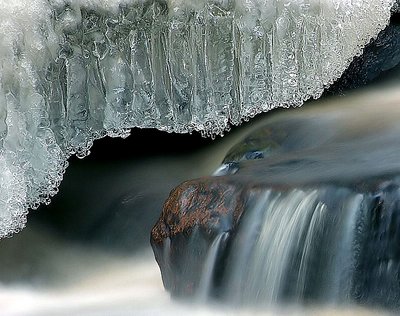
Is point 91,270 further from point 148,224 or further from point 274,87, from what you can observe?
point 274,87

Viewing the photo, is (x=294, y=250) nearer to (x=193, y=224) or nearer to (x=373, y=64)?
(x=193, y=224)

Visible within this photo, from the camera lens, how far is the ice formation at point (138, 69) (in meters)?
3.39

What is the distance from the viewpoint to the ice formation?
3389 millimetres

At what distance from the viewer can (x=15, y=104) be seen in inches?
133

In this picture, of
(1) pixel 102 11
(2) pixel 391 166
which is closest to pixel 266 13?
(1) pixel 102 11

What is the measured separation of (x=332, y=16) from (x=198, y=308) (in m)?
1.72

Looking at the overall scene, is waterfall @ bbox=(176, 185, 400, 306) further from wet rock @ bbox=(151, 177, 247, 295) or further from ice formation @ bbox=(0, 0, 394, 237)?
ice formation @ bbox=(0, 0, 394, 237)

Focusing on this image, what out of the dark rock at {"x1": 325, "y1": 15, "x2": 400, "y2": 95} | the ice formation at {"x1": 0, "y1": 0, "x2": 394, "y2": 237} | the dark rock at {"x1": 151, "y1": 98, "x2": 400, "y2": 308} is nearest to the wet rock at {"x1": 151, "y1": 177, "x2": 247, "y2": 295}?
the dark rock at {"x1": 151, "y1": 98, "x2": 400, "y2": 308}

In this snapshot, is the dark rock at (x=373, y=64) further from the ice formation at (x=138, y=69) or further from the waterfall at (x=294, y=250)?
the waterfall at (x=294, y=250)

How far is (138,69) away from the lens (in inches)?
148

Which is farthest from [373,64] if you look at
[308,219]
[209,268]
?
[209,268]

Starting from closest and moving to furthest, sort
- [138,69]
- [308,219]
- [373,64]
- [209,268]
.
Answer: [308,219]
[209,268]
[138,69]
[373,64]

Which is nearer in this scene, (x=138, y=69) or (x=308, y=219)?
(x=308, y=219)

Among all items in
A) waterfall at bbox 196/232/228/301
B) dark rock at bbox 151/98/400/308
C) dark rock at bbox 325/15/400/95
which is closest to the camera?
dark rock at bbox 151/98/400/308
